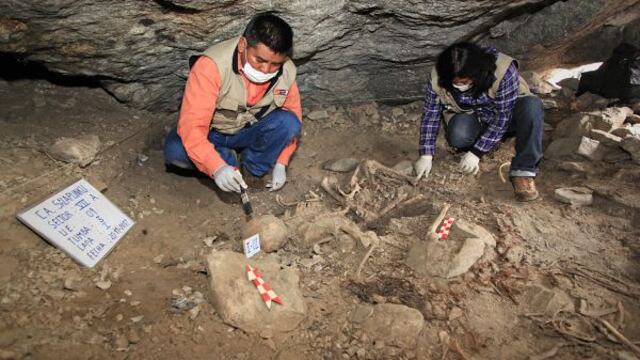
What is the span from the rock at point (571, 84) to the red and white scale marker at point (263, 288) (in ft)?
14.4

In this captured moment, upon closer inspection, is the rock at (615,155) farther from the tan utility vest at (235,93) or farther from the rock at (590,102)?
the tan utility vest at (235,93)

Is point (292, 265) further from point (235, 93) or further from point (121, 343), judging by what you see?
point (235, 93)

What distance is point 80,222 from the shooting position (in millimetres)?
2615

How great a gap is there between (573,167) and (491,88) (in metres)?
1.10

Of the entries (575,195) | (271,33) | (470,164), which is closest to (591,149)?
(575,195)

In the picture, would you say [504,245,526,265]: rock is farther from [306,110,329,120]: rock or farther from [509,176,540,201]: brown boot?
[306,110,329,120]: rock

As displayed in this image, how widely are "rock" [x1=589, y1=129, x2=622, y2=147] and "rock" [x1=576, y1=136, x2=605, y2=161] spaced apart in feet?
0.17

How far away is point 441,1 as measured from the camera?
3354 mm

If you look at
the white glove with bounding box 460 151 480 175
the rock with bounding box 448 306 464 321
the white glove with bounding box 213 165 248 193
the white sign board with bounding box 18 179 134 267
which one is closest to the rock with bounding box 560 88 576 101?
the white glove with bounding box 460 151 480 175

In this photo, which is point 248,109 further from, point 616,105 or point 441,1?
point 616,105

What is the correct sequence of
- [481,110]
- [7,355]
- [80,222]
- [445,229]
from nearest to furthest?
[7,355]
[80,222]
[445,229]
[481,110]

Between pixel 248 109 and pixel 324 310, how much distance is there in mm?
1742

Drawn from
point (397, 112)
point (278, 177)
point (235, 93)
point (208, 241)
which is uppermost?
point (235, 93)

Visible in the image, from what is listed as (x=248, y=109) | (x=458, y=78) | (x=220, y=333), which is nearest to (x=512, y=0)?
(x=458, y=78)
